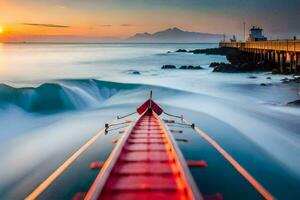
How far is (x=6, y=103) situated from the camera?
2197cm

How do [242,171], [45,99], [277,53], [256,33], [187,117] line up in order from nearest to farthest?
[242,171] → [187,117] → [45,99] → [277,53] → [256,33]

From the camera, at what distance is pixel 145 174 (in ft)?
20.9

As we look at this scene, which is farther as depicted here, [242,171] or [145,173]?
[242,171]

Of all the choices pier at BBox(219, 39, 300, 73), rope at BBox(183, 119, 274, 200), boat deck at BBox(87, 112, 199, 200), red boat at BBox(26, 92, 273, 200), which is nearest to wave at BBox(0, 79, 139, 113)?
rope at BBox(183, 119, 274, 200)

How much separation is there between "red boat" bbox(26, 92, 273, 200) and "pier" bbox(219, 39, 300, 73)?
85.8ft

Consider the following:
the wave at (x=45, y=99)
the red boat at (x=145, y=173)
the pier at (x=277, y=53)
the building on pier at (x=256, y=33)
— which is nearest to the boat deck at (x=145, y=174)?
the red boat at (x=145, y=173)

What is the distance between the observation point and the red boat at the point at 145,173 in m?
5.45

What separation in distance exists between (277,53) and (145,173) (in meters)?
39.0

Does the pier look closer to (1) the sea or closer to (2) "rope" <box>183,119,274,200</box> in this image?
(1) the sea

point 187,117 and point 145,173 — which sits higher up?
point 145,173

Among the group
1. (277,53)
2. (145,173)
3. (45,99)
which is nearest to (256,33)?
(277,53)

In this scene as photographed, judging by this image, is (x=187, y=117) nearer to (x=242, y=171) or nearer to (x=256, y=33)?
(x=242, y=171)

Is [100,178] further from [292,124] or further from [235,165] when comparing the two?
[292,124]

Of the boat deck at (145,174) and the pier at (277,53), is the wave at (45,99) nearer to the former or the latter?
the boat deck at (145,174)
